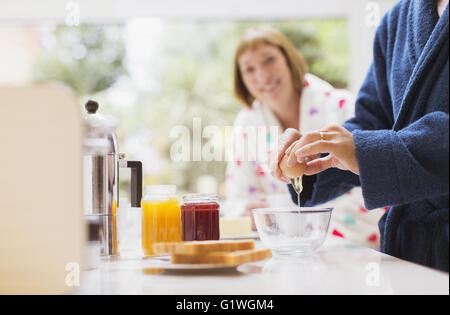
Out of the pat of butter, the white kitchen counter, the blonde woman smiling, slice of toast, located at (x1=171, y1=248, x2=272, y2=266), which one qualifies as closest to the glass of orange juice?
the white kitchen counter

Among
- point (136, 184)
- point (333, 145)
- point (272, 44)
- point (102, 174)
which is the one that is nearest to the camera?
point (333, 145)

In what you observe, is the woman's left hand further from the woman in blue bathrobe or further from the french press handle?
the french press handle

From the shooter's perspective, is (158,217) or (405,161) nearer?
(405,161)

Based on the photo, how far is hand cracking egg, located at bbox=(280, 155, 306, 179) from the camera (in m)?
1.07

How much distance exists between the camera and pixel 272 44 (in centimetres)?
225

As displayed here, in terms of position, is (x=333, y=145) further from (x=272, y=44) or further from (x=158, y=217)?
(x=272, y=44)

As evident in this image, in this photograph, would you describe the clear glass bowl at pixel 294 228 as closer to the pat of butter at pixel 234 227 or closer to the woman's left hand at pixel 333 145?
the woman's left hand at pixel 333 145

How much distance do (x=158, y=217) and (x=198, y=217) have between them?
0.27 ft

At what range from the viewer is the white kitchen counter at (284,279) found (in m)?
0.66

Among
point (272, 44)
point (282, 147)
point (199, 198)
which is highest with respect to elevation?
point (272, 44)

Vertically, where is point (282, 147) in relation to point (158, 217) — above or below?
above

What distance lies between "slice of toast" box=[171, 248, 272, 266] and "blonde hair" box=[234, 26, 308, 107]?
5.08ft

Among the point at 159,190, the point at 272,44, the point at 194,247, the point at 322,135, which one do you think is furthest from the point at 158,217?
the point at 272,44

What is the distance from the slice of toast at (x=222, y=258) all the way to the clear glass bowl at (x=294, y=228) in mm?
130
